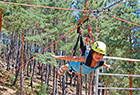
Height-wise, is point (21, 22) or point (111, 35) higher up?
point (21, 22)

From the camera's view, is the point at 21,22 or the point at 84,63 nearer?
the point at 84,63

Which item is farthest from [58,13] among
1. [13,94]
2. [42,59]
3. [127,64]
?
[13,94]

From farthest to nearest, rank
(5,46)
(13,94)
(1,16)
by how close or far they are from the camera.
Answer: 1. (5,46)
2. (13,94)
3. (1,16)

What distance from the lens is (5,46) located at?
24.1 m

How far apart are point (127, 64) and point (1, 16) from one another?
891 cm

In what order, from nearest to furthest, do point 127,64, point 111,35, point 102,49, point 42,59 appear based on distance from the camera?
1. point 102,49
2. point 127,64
3. point 111,35
4. point 42,59

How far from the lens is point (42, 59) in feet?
45.1

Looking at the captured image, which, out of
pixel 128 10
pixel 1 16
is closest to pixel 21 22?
pixel 1 16

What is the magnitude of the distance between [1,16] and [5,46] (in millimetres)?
14578

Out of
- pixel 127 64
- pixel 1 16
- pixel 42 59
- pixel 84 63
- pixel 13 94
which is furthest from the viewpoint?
pixel 13 94

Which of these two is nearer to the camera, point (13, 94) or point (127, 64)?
point (127, 64)

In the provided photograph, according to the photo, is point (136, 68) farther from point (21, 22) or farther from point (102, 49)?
point (102, 49)

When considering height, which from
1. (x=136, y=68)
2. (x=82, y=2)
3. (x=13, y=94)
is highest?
(x=82, y=2)

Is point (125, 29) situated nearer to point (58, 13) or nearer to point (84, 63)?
point (58, 13)
